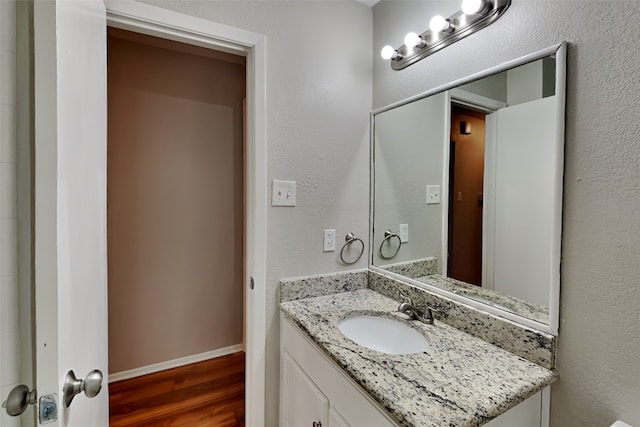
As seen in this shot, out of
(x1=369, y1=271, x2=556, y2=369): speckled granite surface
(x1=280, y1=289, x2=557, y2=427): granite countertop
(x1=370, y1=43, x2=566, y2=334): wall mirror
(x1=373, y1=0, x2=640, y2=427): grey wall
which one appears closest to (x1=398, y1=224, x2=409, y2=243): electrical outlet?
(x1=370, y1=43, x2=566, y2=334): wall mirror

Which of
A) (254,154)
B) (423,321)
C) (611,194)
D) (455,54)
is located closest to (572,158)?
(611,194)

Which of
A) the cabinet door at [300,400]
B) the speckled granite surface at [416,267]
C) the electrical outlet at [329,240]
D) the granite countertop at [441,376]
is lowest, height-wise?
the cabinet door at [300,400]

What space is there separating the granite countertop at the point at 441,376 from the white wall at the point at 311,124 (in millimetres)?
404

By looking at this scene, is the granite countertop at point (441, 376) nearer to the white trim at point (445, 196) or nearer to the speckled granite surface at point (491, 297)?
the speckled granite surface at point (491, 297)

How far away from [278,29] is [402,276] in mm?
1335

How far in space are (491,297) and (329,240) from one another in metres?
0.76

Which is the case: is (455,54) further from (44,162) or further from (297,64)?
(44,162)

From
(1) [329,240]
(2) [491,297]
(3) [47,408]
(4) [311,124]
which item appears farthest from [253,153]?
(2) [491,297]

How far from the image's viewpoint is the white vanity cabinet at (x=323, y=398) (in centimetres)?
82

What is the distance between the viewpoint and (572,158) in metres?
0.86

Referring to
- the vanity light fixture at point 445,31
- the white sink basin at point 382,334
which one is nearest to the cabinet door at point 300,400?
the white sink basin at point 382,334

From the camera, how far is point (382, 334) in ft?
4.19

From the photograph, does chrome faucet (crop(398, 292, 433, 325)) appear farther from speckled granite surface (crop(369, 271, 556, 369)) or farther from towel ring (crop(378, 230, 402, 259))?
towel ring (crop(378, 230, 402, 259))

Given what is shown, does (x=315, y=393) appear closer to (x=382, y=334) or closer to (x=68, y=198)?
(x=382, y=334)
